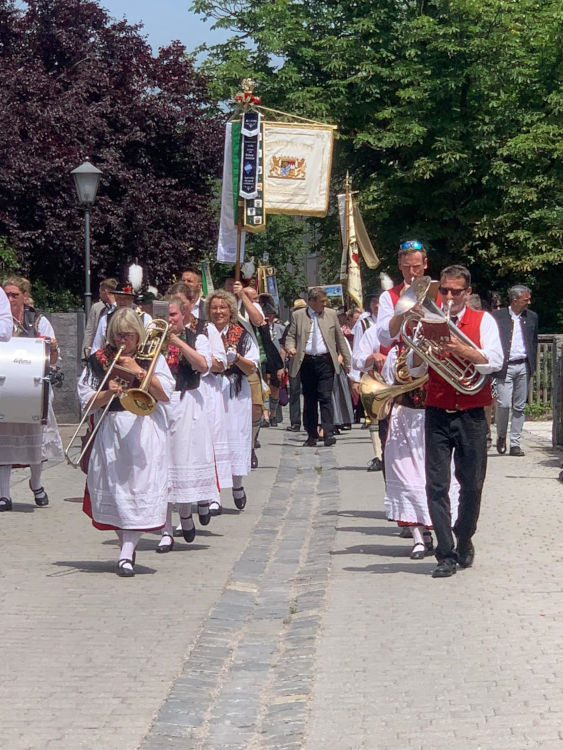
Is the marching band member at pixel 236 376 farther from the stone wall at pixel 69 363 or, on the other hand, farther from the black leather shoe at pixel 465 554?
the stone wall at pixel 69 363

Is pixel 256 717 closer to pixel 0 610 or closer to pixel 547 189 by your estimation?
pixel 0 610

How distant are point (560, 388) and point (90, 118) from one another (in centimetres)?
1687

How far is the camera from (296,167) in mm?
20359

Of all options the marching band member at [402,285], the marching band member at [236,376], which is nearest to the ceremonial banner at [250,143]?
the marching band member at [236,376]

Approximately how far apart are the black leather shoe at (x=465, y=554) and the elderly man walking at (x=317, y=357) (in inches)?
386

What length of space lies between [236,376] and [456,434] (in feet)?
13.3

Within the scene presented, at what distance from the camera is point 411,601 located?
786cm

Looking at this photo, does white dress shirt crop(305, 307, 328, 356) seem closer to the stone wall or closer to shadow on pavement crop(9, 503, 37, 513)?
the stone wall

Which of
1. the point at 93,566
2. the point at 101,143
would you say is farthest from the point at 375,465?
the point at 101,143

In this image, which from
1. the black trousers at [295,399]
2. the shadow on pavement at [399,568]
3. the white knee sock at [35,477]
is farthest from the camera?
the black trousers at [295,399]

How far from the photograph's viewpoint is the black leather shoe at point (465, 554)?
8.88 meters

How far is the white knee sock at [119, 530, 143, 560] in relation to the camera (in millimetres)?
9006

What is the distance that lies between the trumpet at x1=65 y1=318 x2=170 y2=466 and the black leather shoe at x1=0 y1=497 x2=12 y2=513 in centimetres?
318

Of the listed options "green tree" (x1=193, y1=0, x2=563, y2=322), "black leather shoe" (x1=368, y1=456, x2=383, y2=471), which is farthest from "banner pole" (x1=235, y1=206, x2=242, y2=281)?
"green tree" (x1=193, y1=0, x2=563, y2=322)
